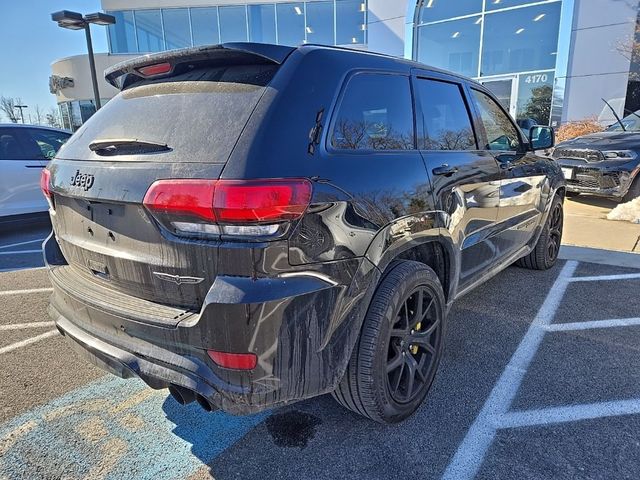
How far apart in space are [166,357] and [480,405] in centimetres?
176

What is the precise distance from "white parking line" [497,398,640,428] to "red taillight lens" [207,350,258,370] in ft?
4.81

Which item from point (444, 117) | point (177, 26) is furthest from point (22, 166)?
point (177, 26)

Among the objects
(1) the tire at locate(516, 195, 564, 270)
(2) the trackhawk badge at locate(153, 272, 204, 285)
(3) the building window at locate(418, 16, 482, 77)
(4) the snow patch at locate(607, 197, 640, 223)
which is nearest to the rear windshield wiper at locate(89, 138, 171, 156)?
(2) the trackhawk badge at locate(153, 272, 204, 285)

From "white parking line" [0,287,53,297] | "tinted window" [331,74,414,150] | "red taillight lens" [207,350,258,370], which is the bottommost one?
"white parking line" [0,287,53,297]

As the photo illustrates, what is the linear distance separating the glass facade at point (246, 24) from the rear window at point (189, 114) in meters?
18.4

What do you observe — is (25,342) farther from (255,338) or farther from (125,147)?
(255,338)

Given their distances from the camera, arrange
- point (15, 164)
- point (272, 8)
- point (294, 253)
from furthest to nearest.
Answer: point (272, 8)
point (15, 164)
point (294, 253)

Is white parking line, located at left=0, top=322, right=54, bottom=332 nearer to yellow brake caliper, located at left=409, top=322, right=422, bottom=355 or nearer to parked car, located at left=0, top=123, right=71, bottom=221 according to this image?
yellow brake caliper, located at left=409, top=322, right=422, bottom=355

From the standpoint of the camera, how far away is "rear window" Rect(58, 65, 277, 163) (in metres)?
1.80

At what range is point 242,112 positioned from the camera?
1818mm

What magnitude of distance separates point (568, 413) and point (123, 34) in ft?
84.3

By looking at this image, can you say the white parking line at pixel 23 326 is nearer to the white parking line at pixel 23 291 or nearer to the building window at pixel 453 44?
the white parking line at pixel 23 291

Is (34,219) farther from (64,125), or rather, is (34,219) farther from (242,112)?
(64,125)

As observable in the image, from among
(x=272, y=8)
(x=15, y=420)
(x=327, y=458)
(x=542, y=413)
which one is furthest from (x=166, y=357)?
(x=272, y=8)
